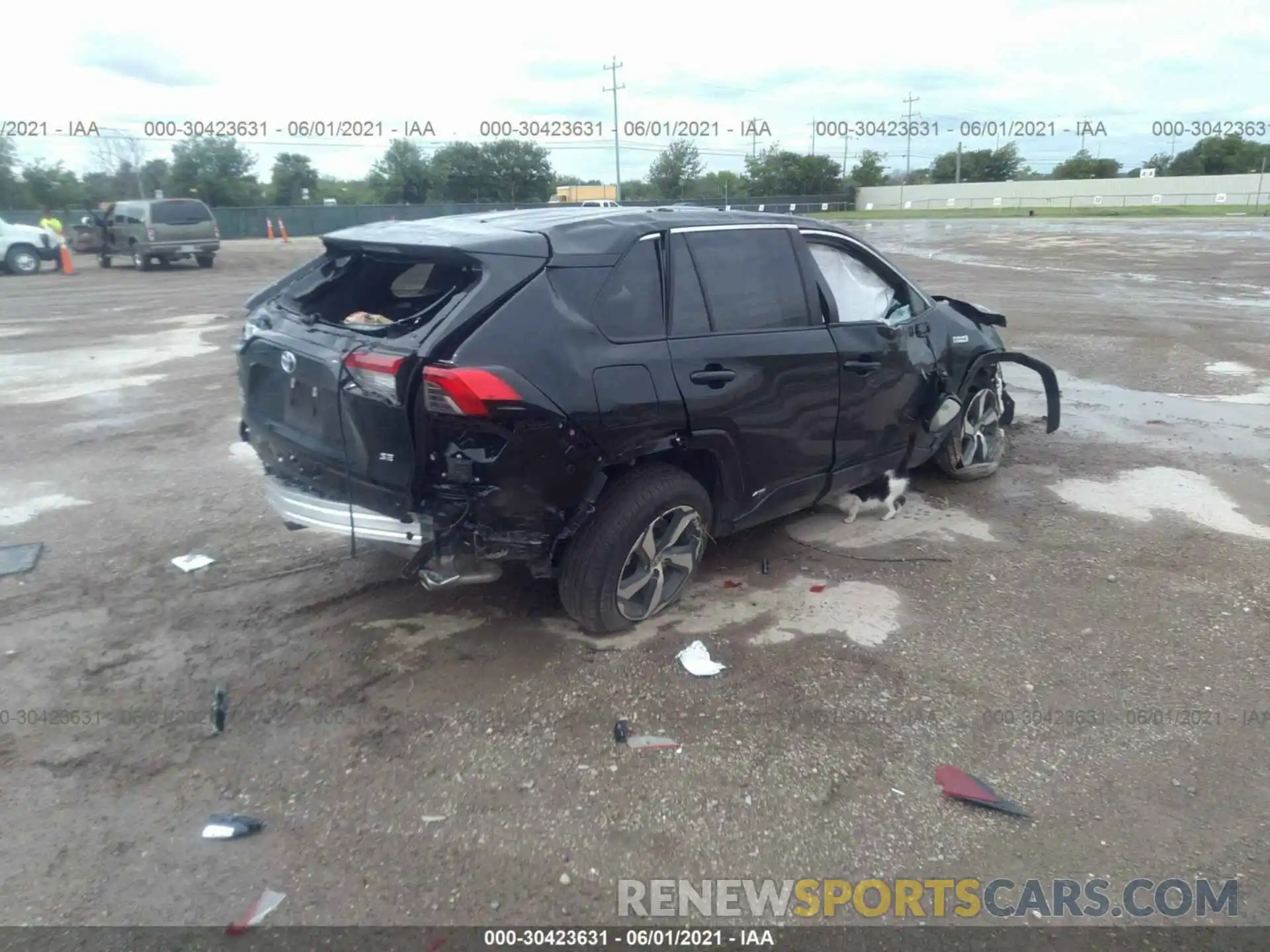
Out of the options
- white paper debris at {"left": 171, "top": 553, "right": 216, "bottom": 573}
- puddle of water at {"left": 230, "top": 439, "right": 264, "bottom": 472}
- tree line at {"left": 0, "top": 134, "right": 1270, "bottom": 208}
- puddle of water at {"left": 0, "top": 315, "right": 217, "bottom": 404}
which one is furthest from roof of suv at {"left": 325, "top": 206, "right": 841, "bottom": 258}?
tree line at {"left": 0, "top": 134, "right": 1270, "bottom": 208}

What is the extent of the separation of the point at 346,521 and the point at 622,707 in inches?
53.7

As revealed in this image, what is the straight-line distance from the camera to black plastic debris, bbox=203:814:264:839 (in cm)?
308

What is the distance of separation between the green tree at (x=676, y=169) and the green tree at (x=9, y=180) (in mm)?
38566

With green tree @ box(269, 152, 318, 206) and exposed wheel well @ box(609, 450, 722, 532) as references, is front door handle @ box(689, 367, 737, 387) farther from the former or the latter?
green tree @ box(269, 152, 318, 206)

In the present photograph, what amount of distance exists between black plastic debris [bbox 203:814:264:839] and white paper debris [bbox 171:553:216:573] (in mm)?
2263

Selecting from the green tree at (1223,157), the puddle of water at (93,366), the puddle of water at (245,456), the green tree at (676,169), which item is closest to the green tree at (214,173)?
the green tree at (676,169)

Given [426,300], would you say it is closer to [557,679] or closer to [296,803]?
[557,679]

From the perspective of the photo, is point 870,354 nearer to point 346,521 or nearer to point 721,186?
point 346,521

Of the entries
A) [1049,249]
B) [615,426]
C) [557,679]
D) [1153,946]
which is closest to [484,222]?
[615,426]

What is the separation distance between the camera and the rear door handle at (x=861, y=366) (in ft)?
16.0

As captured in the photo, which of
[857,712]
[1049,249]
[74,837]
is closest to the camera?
[74,837]

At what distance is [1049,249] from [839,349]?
2672 centimetres

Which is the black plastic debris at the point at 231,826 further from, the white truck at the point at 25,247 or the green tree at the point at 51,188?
the green tree at the point at 51,188

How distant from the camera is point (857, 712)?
12.2 ft
